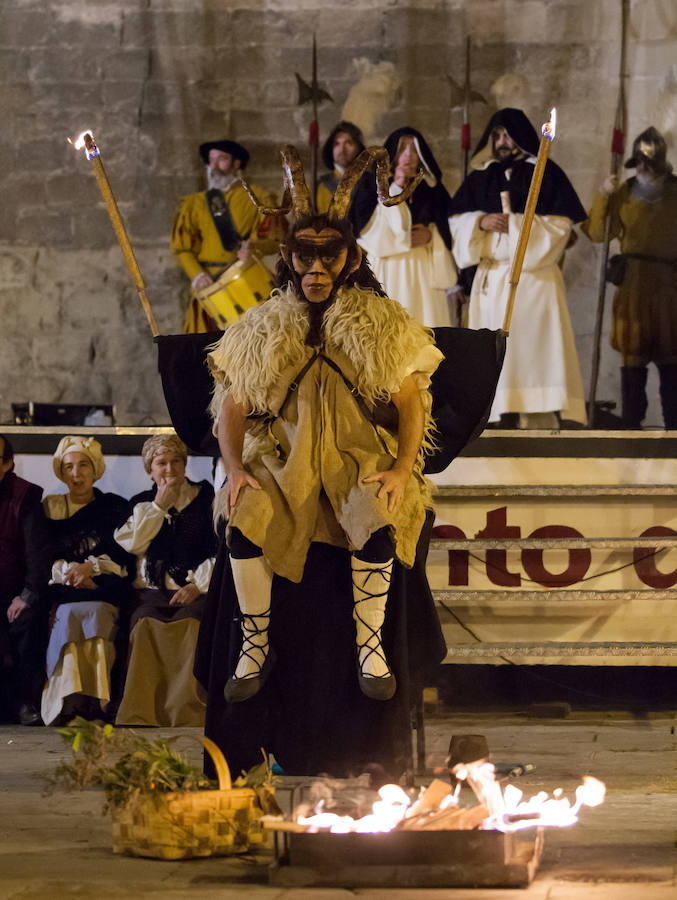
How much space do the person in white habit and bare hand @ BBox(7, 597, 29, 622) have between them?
2689 millimetres

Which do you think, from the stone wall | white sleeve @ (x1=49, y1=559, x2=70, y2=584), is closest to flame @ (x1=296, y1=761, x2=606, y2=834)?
white sleeve @ (x1=49, y1=559, x2=70, y2=584)

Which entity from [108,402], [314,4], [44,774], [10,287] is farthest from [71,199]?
[44,774]

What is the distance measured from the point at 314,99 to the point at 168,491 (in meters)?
3.37

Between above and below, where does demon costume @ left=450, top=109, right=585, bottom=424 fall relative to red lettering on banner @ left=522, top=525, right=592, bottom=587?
above

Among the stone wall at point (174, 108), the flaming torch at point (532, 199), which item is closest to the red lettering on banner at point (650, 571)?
the flaming torch at point (532, 199)

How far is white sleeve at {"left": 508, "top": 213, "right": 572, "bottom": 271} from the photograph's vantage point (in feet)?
22.1

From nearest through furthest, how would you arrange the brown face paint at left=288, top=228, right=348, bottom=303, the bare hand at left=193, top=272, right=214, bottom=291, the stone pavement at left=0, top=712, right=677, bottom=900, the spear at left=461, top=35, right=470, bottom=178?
the stone pavement at left=0, top=712, right=677, bottom=900 → the brown face paint at left=288, top=228, right=348, bottom=303 → the bare hand at left=193, top=272, right=214, bottom=291 → the spear at left=461, top=35, right=470, bottom=178

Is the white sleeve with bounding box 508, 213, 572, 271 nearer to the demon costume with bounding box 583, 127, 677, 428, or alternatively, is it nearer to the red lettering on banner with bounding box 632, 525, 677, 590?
the demon costume with bounding box 583, 127, 677, 428

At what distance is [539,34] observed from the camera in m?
8.41

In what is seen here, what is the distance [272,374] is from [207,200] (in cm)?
430

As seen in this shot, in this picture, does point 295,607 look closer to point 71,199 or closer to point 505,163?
point 505,163

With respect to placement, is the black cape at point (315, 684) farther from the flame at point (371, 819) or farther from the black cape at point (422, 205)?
the black cape at point (422, 205)

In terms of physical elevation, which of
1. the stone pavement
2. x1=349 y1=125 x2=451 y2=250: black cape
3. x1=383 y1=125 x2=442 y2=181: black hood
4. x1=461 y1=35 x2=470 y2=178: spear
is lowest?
the stone pavement

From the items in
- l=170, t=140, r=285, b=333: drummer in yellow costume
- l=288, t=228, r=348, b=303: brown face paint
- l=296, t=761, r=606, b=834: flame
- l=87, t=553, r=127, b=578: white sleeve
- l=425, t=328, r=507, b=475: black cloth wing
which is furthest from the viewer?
l=170, t=140, r=285, b=333: drummer in yellow costume
